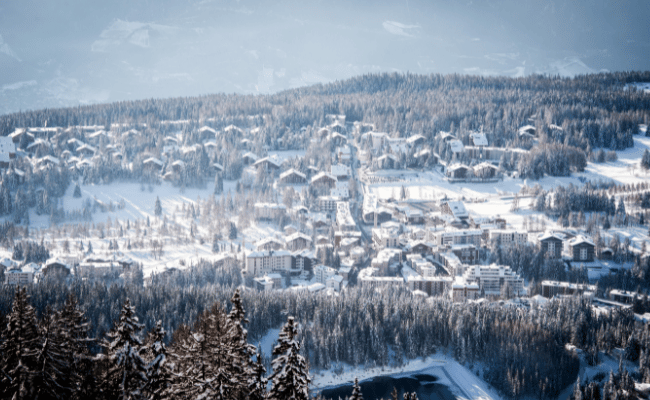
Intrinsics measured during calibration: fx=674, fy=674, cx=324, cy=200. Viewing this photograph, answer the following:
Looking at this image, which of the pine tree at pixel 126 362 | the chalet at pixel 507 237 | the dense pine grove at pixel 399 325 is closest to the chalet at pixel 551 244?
the chalet at pixel 507 237

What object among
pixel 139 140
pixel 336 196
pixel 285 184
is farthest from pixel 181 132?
pixel 336 196

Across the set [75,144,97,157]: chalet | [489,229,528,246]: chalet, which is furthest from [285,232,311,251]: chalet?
[75,144,97,157]: chalet

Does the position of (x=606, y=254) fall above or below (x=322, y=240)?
below

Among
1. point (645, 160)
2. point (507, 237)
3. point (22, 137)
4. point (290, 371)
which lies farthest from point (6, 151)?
point (290, 371)

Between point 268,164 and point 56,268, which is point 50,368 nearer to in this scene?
point 56,268

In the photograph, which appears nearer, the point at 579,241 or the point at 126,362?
the point at 126,362
